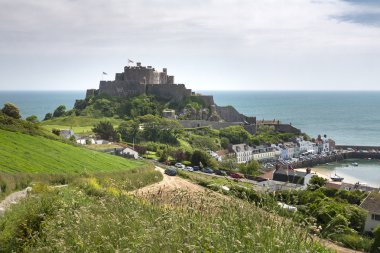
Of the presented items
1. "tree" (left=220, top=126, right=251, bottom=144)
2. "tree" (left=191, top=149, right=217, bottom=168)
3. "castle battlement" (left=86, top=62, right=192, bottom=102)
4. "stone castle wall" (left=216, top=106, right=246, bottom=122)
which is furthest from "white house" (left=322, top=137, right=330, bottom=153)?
"tree" (left=191, top=149, right=217, bottom=168)

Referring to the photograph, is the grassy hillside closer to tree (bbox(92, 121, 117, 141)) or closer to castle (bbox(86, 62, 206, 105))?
tree (bbox(92, 121, 117, 141))

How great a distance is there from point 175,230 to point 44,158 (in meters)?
15.7

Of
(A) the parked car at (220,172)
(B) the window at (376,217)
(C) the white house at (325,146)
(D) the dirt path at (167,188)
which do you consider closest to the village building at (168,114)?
(C) the white house at (325,146)

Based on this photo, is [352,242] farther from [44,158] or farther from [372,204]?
[44,158]

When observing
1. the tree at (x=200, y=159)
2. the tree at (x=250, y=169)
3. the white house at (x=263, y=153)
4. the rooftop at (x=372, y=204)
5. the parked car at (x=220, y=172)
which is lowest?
the white house at (x=263, y=153)

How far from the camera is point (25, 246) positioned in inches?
318

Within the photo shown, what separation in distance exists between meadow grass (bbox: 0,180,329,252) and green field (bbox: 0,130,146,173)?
33.2 feet

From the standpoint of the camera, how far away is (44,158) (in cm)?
2008

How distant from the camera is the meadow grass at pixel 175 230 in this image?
212 inches

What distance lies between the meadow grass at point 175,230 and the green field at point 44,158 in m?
10.1

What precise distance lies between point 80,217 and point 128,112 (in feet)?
193

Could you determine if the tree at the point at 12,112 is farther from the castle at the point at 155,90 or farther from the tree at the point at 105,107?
the castle at the point at 155,90

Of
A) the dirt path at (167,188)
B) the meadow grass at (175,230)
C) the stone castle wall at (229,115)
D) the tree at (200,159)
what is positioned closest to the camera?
the meadow grass at (175,230)

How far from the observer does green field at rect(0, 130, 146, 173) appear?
18.1 meters
